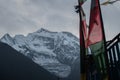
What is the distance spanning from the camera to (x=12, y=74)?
155875mm

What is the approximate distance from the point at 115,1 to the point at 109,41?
17.4ft

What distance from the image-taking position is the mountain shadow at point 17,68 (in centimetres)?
15630

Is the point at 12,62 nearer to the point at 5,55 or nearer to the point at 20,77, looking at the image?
the point at 5,55

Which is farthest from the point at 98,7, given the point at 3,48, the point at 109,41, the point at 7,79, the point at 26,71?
the point at 3,48

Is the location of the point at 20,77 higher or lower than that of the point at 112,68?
higher

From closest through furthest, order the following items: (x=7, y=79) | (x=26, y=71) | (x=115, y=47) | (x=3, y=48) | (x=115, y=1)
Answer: (x=115, y=1) → (x=115, y=47) → (x=7, y=79) → (x=26, y=71) → (x=3, y=48)

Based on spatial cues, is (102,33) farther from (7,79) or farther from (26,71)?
(26,71)

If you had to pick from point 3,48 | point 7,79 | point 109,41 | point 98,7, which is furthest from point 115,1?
point 3,48

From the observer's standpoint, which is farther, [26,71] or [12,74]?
[26,71]

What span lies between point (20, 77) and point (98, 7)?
5812 inches

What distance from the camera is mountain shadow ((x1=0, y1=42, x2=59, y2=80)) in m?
156

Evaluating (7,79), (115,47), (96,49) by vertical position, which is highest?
(7,79)

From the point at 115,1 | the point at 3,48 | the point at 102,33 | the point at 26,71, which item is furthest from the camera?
the point at 3,48

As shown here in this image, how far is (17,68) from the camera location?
558 feet
